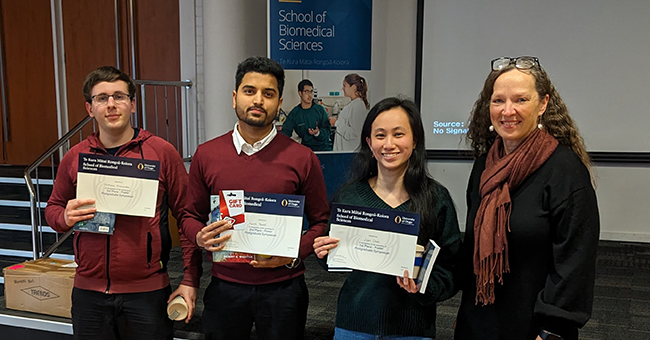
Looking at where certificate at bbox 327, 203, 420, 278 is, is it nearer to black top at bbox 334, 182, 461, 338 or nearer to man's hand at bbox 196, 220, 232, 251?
black top at bbox 334, 182, 461, 338

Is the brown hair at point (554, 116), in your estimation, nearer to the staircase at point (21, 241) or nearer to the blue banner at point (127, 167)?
the blue banner at point (127, 167)

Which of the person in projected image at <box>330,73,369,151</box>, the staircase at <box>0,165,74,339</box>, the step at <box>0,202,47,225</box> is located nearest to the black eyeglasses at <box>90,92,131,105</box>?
the staircase at <box>0,165,74,339</box>

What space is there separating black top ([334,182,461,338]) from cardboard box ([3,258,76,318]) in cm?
236

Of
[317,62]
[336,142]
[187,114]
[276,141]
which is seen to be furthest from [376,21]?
[276,141]

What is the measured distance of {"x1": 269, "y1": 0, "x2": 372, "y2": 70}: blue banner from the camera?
4773 millimetres

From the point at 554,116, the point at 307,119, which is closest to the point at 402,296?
the point at 554,116

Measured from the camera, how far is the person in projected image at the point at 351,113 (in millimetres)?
4961

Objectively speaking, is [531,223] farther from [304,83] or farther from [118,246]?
[304,83]

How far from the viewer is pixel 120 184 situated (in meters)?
2.07

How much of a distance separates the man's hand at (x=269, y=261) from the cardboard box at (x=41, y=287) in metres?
2.00

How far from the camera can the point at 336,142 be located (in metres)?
5.01

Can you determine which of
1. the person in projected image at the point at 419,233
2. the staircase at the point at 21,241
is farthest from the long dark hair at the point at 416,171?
the staircase at the point at 21,241

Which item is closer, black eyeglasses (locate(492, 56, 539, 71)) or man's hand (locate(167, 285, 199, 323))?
black eyeglasses (locate(492, 56, 539, 71))

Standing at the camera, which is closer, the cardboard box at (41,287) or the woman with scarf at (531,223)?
the woman with scarf at (531,223)
